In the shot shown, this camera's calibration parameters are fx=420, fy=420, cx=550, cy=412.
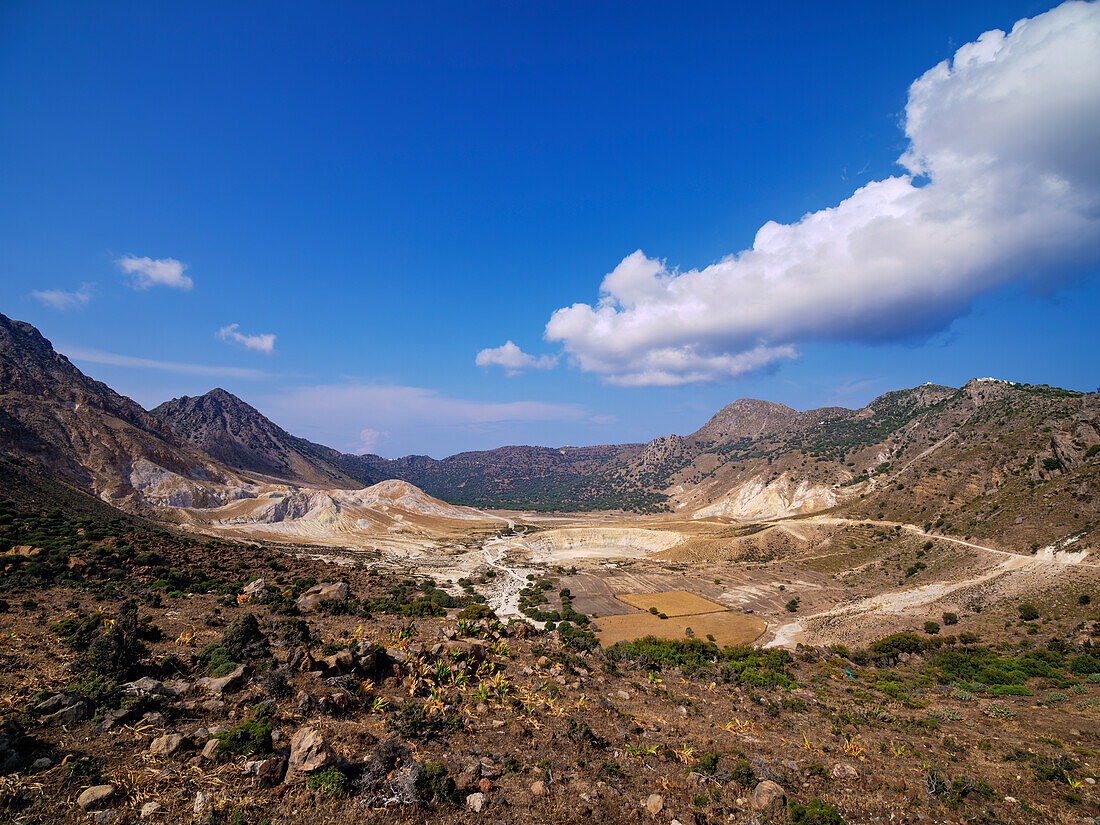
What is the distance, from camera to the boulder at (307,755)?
873cm

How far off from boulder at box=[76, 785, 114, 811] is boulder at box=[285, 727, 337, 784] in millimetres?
2774

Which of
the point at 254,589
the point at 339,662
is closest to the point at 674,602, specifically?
the point at 254,589

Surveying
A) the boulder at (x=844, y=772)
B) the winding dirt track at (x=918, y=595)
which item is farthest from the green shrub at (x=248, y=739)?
the winding dirt track at (x=918, y=595)

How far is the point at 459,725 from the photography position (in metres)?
12.2

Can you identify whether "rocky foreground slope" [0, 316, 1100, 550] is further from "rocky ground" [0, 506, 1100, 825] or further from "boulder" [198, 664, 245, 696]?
"boulder" [198, 664, 245, 696]

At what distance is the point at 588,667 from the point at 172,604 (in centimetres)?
2123

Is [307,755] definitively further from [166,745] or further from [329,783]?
[166,745]

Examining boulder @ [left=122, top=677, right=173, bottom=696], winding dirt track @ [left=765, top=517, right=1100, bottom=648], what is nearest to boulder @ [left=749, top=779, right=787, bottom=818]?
boulder @ [left=122, top=677, right=173, bottom=696]

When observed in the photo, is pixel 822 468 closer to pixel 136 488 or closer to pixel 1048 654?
pixel 1048 654

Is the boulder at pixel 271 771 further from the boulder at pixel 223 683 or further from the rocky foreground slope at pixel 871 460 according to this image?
the rocky foreground slope at pixel 871 460

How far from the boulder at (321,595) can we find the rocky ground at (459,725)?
163 cm

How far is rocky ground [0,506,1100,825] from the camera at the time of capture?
8.42 meters

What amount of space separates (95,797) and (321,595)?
927 inches

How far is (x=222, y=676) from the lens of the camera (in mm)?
12250
